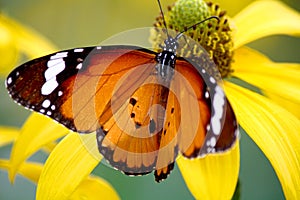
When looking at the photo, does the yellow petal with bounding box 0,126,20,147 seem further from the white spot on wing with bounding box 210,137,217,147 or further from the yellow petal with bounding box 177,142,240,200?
the white spot on wing with bounding box 210,137,217,147

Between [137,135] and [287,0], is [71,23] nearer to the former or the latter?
[287,0]

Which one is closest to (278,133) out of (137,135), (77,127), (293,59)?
(137,135)

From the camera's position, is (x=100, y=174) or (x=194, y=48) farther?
(x=100, y=174)

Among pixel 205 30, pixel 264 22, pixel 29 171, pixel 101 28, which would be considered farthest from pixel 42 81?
pixel 101 28

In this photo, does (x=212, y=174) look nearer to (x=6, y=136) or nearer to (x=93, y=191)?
(x=93, y=191)

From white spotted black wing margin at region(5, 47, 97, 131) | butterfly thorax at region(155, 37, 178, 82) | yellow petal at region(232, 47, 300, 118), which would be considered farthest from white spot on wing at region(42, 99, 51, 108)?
yellow petal at region(232, 47, 300, 118)

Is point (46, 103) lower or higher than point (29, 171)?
higher

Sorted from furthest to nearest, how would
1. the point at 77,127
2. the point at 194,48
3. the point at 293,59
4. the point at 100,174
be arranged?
the point at 293,59
the point at 100,174
the point at 194,48
the point at 77,127
